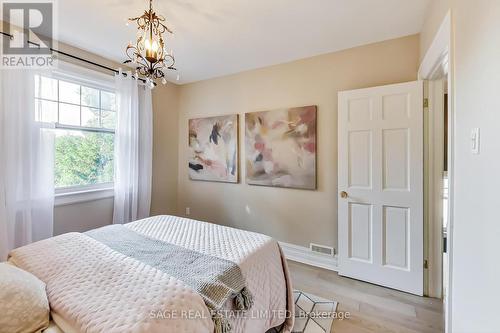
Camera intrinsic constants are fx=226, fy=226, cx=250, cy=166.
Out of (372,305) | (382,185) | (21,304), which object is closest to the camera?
(21,304)

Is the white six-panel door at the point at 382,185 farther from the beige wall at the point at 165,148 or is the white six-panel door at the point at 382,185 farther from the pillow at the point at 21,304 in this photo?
the beige wall at the point at 165,148

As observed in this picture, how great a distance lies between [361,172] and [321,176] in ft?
1.49

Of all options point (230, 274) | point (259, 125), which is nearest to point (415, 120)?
point (259, 125)

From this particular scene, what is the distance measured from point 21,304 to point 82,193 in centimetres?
204

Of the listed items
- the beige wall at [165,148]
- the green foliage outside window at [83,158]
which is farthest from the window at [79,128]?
the beige wall at [165,148]

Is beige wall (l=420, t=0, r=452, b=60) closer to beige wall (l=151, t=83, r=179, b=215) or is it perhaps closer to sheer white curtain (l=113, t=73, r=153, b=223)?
sheer white curtain (l=113, t=73, r=153, b=223)

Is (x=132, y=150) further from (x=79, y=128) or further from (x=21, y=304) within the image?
(x=21, y=304)

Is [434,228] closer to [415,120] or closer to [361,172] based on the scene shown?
[361,172]

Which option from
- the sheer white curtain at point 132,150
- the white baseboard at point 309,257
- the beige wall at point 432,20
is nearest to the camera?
the beige wall at point 432,20

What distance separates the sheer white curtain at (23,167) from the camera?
198cm

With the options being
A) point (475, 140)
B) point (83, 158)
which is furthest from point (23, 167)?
point (475, 140)

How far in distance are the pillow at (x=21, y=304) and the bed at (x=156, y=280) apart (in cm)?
5

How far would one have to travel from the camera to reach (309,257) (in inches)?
107

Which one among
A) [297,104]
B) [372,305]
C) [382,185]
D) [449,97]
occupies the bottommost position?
[372,305]
